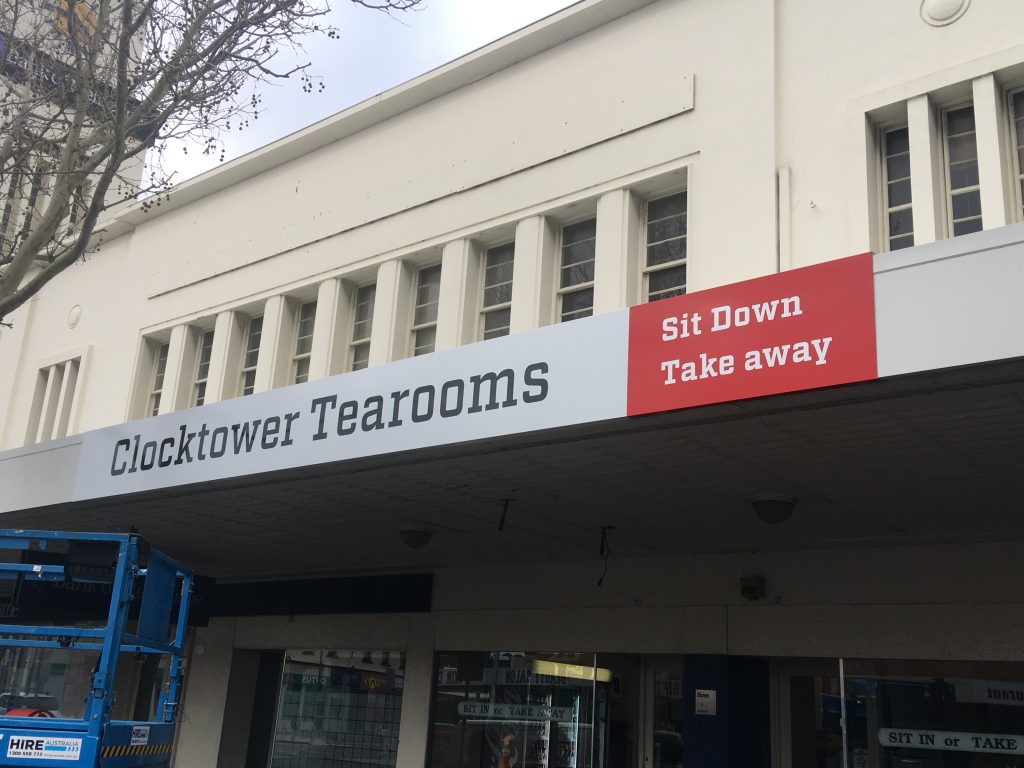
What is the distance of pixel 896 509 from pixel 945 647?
5.28 ft

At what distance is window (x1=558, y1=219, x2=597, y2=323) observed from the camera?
36.5 feet

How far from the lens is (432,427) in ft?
26.0

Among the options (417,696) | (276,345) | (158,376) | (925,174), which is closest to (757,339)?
(925,174)

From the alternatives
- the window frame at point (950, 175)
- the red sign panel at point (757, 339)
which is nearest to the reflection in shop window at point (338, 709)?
the red sign panel at point (757, 339)

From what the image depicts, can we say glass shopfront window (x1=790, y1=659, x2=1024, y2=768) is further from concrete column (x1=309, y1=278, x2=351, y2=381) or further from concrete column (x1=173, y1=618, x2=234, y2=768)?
concrete column (x1=173, y1=618, x2=234, y2=768)

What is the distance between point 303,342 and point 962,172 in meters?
8.43

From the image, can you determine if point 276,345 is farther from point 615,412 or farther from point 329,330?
point 615,412

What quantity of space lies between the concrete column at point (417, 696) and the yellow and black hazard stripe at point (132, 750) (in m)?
4.42

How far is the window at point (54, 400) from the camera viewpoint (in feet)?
56.2

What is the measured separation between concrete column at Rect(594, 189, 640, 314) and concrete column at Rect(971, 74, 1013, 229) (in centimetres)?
331

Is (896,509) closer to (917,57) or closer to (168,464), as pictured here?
(917,57)

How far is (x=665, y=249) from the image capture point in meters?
10.7

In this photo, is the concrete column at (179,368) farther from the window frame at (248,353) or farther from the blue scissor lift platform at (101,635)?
the blue scissor lift platform at (101,635)

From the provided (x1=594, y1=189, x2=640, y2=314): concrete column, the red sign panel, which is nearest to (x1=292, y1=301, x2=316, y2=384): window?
(x1=594, y1=189, x2=640, y2=314): concrete column
